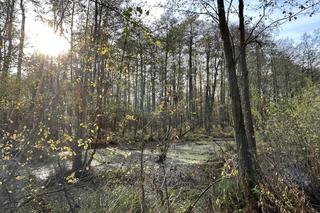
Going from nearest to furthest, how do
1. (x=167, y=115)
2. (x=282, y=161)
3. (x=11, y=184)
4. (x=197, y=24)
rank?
(x=11, y=184) < (x=167, y=115) < (x=282, y=161) < (x=197, y=24)

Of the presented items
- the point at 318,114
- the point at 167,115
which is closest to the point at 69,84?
the point at 167,115

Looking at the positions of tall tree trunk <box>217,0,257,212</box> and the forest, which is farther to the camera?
tall tree trunk <box>217,0,257,212</box>

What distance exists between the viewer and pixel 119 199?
431cm

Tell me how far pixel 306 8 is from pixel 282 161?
10.4ft

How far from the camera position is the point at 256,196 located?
584 cm

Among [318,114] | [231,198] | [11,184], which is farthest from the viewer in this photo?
[318,114]

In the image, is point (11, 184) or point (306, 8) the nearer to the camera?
point (11, 184)

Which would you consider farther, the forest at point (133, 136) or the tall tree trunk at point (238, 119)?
the tall tree trunk at point (238, 119)

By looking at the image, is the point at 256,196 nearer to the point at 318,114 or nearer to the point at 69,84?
the point at 318,114

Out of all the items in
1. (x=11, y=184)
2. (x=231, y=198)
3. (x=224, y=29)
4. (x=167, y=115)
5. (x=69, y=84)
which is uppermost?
(x=224, y=29)

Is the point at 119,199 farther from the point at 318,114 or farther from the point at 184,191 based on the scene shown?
the point at 318,114

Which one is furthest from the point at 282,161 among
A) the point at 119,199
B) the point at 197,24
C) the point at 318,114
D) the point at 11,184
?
the point at 197,24

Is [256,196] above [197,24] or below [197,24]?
below

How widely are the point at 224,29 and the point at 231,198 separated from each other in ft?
10.4
